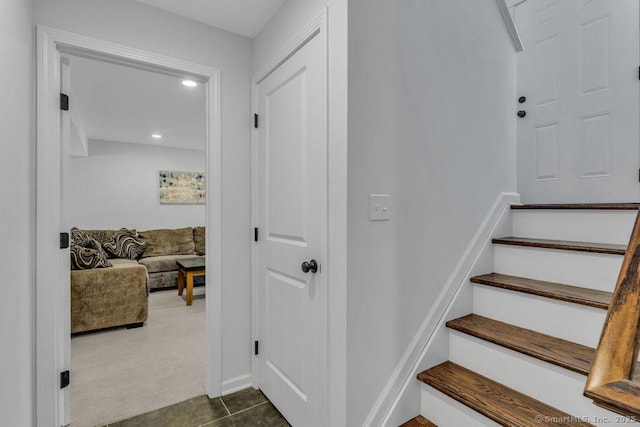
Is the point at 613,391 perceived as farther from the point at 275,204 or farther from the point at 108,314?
the point at 108,314

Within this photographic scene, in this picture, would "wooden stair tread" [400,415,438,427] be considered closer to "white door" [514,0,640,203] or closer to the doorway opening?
the doorway opening

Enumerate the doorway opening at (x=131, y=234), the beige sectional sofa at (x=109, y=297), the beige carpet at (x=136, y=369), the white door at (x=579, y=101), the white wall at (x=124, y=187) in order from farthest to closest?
1. the white wall at (x=124, y=187)
2. the beige sectional sofa at (x=109, y=297)
3. the white door at (x=579, y=101)
4. the doorway opening at (x=131, y=234)
5. the beige carpet at (x=136, y=369)

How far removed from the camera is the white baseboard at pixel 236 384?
203 cm

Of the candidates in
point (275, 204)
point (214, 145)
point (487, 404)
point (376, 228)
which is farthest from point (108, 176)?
point (487, 404)

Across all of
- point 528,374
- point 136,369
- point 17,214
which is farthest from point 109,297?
point 528,374

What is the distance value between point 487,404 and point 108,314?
3356 mm

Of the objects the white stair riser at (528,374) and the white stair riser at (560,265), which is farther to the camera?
the white stair riser at (560,265)

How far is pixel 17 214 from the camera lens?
4.41 ft

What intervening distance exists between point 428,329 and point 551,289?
593 millimetres

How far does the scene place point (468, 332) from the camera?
149cm

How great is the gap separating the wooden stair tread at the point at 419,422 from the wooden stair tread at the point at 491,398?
177 mm

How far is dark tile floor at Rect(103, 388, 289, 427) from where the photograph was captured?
1.74 m

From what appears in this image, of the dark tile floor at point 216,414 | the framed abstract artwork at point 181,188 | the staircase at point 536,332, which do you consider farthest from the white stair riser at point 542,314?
the framed abstract artwork at point 181,188

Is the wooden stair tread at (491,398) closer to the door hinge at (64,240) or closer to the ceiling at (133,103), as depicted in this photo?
the door hinge at (64,240)
